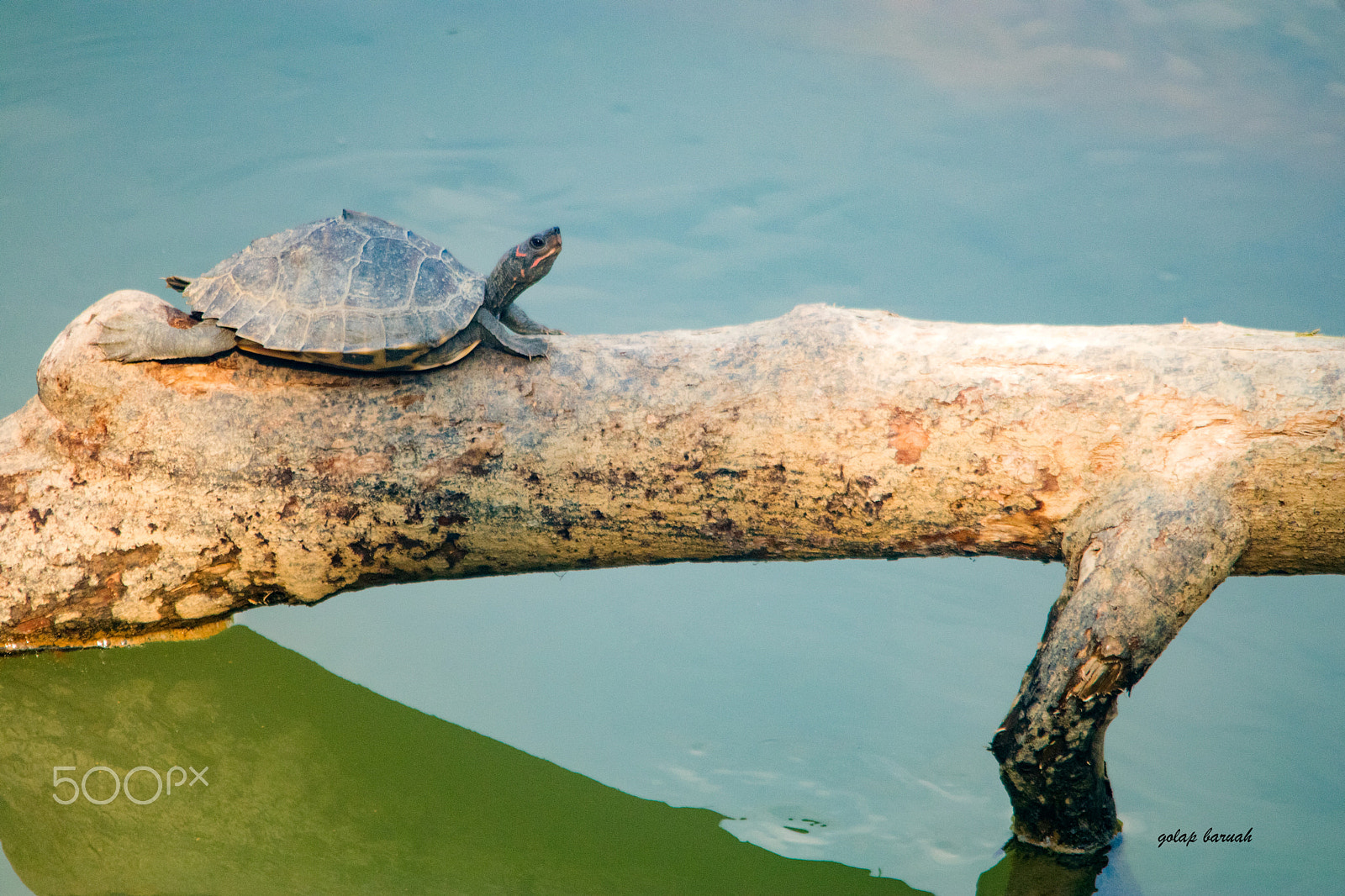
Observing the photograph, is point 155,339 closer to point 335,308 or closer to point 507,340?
point 335,308

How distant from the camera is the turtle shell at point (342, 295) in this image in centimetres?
310

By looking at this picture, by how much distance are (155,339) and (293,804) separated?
5.61 feet

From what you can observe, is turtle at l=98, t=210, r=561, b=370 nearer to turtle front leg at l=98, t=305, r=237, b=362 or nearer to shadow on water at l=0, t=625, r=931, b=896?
turtle front leg at l=98, t=305, r=237, b=362

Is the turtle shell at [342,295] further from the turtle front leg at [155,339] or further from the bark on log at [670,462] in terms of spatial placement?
the bark on log at [670,462]

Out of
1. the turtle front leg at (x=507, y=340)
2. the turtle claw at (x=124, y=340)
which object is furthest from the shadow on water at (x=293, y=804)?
the turtle front leg at (x=507, y=340)

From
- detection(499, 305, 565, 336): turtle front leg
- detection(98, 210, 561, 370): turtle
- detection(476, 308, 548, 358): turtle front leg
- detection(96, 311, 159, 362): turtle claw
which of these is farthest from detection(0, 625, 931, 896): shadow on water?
detection(499, 305, 565, 336): turtle front leg

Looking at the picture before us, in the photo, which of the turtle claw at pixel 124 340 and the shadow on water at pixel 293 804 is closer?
the shadow on water at pixel 293 804

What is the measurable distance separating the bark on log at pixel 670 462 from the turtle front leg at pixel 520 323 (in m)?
0.50

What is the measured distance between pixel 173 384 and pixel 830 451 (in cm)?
232

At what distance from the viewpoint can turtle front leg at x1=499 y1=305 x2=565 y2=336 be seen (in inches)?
151

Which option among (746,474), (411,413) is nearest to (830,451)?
(746,474)

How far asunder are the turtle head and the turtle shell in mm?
88

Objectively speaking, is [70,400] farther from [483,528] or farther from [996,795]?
[996,795]

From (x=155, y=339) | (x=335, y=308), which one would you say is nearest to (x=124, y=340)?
(x=155, y=339)
